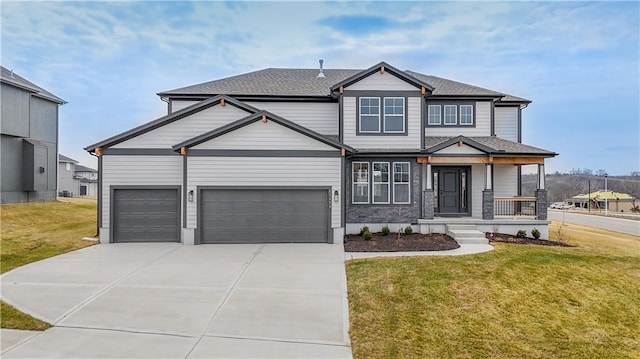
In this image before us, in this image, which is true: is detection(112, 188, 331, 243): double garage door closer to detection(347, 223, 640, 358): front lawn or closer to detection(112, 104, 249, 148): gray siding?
detection(112, 104, 249, 148): gray siding

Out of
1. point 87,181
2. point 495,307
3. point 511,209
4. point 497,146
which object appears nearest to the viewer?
point 495,307

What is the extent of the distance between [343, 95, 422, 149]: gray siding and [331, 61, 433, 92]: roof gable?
0.55m

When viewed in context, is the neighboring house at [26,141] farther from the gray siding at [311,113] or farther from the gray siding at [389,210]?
the gray siding at [389,210]

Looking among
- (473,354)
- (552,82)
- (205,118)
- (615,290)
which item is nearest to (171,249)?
(205,118)

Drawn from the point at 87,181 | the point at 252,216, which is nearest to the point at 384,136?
the point at 252,216

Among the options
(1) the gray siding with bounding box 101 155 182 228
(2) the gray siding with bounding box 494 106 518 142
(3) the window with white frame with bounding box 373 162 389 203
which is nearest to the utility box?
(1) the gray siding with bounding box 101 155 182 228

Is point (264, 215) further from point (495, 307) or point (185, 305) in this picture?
point (495, 307)

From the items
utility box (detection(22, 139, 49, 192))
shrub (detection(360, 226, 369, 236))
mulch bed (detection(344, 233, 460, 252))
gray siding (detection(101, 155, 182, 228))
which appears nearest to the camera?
mulch bed (detection(344, 233, 460, 252))

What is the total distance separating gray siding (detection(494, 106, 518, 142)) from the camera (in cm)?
1731

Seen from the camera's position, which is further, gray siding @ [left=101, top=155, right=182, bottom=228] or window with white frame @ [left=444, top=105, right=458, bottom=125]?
window with white frame @ [left=444, top=105, right=458, bottom=125]

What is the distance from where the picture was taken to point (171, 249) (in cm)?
1219

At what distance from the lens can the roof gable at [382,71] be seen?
1468 cm

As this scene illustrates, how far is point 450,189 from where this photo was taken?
16.1 metres

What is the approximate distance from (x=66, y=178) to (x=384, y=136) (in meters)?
37.7
